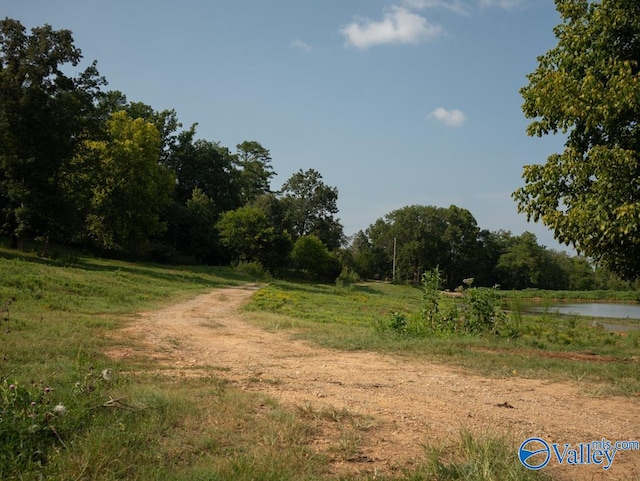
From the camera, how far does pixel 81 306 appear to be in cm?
1473

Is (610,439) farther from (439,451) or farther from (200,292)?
(200,292)

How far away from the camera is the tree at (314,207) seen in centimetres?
7275

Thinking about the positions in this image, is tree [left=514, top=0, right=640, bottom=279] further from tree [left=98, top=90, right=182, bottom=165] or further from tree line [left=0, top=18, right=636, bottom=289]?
tree [left=98, top=90, right=182, bottom=165]

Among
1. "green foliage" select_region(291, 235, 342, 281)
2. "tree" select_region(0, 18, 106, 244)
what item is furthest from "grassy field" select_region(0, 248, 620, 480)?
"green foliage" select_region(291, 235, 342, 281)

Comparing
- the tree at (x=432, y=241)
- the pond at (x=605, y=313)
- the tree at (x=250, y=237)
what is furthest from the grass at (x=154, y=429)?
the tree at (x=432, y=241)

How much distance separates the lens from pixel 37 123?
2655 centimetres

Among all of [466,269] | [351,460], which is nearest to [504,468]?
[351,460]

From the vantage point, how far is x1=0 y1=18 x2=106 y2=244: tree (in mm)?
25953

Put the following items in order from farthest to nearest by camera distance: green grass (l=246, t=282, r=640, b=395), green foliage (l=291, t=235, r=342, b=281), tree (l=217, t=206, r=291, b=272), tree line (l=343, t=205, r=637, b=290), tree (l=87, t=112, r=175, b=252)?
tree line (l=343, t=205, r=637, b=290), green foliage (l=291, t=235, r=342, b=281), tree (l=217, t=206, r=291, b=272), tree (l=87, t=112, r=175, b=252), green grass (l=246, t=282, r=640, b=395)

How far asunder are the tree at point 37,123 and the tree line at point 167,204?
6 centimetres

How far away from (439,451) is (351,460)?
75 centimetres

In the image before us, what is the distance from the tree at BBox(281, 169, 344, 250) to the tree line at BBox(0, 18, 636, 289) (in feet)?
0.63

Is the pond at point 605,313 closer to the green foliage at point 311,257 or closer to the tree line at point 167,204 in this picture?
the tree line at point 167,204

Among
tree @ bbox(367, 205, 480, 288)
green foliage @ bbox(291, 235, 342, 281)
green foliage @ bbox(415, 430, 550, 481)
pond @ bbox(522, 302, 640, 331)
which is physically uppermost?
tree @ bbox(367, 205, 480, 288)
